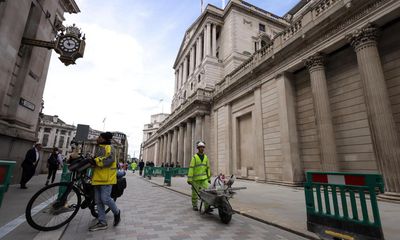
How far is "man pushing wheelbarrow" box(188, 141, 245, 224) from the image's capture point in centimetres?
476

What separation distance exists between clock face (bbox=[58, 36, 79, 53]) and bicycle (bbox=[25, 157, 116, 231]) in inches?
319

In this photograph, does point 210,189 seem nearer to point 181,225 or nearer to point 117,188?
point 181,225

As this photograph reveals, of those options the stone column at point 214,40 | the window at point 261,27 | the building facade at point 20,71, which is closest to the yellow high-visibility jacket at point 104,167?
the building facade at point 20,71

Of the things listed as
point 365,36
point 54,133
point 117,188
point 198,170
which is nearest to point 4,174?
point 117,188

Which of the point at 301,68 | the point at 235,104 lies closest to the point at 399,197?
the point at 301,68

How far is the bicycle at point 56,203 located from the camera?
3.83 m

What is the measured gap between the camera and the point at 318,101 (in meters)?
10.3

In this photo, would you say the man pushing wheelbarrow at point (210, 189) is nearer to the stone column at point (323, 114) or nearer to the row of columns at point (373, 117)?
the row of columns at point (373, 117)

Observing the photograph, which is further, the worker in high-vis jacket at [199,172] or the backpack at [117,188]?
the worker in high-vis jacket at [199,172]

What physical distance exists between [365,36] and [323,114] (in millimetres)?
3686

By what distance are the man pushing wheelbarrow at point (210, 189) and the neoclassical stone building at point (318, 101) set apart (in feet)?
20.8

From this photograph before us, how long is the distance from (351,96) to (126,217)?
11.0 metres

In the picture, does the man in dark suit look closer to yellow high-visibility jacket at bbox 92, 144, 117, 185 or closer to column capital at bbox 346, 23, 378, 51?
yellow high-visibility jacket at bbox 92, 144, 117, 185

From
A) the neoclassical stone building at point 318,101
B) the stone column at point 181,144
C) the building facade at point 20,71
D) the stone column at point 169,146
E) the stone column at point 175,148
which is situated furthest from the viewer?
the stone column at point 169,146
